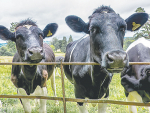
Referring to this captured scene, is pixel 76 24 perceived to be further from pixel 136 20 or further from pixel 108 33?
pixel 136 20

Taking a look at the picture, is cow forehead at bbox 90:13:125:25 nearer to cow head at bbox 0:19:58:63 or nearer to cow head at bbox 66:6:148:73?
cow head at bbox 66:6:148:73

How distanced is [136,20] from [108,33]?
96 centimetres

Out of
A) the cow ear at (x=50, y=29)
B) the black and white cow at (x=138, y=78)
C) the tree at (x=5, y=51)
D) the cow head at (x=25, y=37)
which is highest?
the tree at (x=5, y=51)

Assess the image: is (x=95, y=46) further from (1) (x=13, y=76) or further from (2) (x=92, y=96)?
(1) (x=13, y=76)

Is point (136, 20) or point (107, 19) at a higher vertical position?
point (136, 20)

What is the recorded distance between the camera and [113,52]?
168 centimetres

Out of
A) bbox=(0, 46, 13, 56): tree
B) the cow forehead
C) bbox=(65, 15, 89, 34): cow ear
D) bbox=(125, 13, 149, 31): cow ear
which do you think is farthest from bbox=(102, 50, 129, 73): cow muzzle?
bbox=(0, 46, 13, 56): tree

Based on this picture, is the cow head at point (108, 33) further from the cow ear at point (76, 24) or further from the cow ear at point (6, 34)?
the cow ear at point (6, 34)

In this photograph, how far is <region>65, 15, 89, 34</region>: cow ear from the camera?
2539mm

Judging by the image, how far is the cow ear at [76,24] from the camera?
A: 2.54 metres

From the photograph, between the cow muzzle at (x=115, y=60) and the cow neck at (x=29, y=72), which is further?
the cow neck at (x=29, y=72)

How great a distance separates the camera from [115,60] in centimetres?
163

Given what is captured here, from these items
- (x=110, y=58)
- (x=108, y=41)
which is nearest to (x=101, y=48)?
(x=108, y=41)

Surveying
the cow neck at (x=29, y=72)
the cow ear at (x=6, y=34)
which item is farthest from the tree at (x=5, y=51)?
the cow neck at (x=29, y=72)
